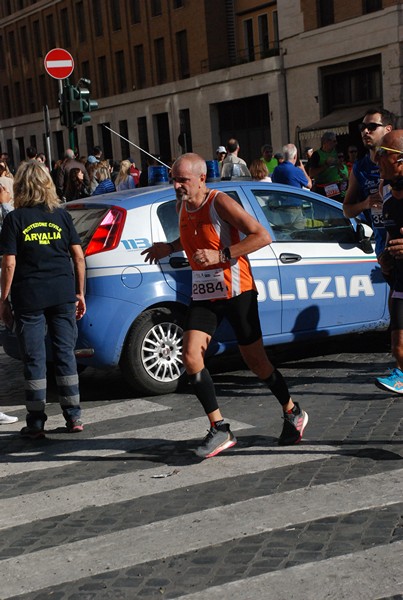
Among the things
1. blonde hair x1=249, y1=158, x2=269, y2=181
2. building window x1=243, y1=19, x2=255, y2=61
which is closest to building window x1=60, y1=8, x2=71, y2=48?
building window x1=243, y1=19, x2=255, y2=61

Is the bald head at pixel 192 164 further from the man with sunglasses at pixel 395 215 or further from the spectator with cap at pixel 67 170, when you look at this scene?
the spectator with cap at pixel 67 170

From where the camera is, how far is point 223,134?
47.9 meters

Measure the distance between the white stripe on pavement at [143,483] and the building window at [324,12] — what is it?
34.9 m

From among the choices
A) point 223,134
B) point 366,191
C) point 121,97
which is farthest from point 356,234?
point 121,97

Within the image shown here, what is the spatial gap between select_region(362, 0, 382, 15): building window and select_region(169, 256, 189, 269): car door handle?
30309 millimetres

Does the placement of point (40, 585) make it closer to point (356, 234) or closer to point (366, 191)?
point (366, 191)

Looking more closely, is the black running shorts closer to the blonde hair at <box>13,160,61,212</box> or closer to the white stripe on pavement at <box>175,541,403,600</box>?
the blonde hair at <box>13,160,61,212</box>

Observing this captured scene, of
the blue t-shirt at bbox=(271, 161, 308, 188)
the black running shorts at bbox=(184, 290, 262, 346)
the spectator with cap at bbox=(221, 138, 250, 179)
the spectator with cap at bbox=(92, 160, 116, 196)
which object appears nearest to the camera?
the black running shorts at bbox=(184, 290, 262, 346)

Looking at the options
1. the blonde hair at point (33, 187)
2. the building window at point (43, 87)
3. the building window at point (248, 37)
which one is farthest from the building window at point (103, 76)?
the blonde hair at point (33, 187)

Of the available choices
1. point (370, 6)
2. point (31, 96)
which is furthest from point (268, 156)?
point (31, 96)

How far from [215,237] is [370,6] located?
3279 centimetres

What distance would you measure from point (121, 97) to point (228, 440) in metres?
50.9

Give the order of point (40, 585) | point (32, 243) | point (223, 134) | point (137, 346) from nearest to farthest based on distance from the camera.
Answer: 1. point (40, 585)
2. point (32, 243)
3. point (137, 346)
4. point (223, 134)

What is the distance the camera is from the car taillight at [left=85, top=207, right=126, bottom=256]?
7.77m
